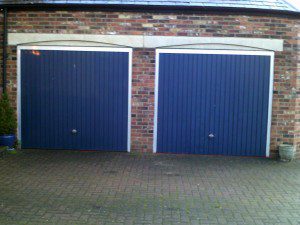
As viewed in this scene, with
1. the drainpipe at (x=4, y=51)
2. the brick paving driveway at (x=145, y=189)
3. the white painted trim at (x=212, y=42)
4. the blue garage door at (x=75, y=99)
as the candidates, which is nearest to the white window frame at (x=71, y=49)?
the blue garage door at (x=75, y=99)

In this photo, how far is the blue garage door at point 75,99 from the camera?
9117mm

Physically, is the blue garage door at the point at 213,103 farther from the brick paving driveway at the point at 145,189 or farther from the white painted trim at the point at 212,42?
the brick paving driveway at the point at 145,189

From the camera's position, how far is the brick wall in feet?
29.2

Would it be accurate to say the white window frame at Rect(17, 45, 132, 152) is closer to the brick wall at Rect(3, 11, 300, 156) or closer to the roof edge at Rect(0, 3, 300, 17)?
the brick wall at Rect(3, 11, 300, 156)

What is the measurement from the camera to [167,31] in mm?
8922

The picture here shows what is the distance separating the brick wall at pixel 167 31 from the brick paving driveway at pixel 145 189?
38.6 inches

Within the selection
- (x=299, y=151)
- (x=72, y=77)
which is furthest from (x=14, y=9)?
(x=299, y=151)

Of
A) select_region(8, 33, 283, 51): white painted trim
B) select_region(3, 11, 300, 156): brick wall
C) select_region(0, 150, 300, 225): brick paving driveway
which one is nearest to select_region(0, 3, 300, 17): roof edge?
select_region(3, 11, 300, 156): brick wall

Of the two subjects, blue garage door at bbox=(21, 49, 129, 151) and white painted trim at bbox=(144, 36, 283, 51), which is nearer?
white painted trim at bbox=(144, 36, 283, 51)

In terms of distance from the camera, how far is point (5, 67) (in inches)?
360

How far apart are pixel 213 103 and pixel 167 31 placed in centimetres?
201

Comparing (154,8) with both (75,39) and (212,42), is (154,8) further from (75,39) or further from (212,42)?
(75,39)

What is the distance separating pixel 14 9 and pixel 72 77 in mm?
2096

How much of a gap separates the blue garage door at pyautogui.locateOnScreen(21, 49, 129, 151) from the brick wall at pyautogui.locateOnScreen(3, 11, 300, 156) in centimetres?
36
